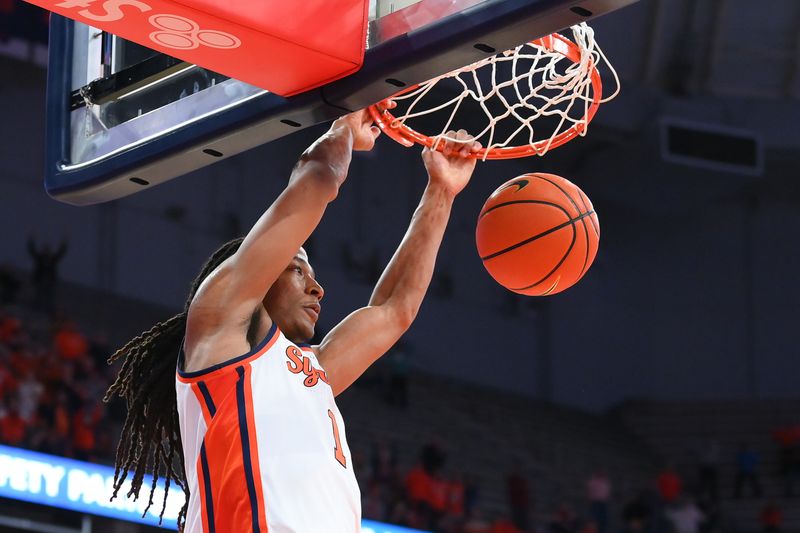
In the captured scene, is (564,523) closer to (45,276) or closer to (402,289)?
(45,276)

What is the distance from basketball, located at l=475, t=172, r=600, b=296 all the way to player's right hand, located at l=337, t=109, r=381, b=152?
1.60 ft

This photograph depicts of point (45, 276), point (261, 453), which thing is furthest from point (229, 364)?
point (45, 276)

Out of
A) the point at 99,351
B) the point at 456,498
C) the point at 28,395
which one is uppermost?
the point at 28,395

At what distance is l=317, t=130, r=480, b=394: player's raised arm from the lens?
368 centimetres

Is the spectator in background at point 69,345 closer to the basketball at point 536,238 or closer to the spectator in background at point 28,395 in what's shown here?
the spectator in background at point 28,395

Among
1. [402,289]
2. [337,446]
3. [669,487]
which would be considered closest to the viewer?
[337,446]

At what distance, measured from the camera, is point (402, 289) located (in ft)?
12.9

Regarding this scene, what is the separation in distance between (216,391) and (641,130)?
52.0 ft

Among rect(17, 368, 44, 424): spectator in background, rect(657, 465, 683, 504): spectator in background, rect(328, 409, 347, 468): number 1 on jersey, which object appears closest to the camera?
rect(328, 409, 347, 468): number 1 on jersey

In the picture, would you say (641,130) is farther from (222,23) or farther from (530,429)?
(222,23)

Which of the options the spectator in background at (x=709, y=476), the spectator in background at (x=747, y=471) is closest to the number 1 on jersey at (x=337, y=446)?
the spectator in background at (x=709, y=476)

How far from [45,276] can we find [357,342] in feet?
38.2

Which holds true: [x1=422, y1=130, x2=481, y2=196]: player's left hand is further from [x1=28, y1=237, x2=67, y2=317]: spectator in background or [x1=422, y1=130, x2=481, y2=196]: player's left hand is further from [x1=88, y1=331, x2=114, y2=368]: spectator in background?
[x1=28, y1=237, x2=67, y2=317]: spectator in background

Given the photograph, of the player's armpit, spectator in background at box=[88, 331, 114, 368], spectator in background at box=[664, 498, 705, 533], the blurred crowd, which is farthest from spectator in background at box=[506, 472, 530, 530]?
the player's armpit
